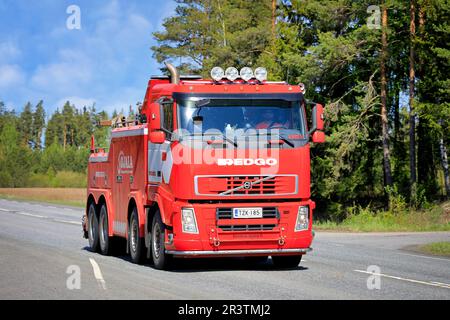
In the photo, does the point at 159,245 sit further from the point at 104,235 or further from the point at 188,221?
the point at 104,235

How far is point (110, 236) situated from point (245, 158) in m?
5.47

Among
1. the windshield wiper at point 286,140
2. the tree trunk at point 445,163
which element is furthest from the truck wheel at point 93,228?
the tree trunk at point 445,163

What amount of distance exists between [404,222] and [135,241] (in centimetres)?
1766

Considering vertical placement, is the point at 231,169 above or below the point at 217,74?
below

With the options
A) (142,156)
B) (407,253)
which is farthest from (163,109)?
(407,253)

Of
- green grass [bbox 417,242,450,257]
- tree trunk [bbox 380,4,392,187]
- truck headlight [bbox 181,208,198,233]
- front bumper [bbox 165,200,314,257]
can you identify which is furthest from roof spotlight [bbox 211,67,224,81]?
tree trunk [bbox 380,4,392,187]

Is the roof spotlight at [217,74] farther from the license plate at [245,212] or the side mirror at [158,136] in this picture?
the license plate at [245,212]

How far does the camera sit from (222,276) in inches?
533

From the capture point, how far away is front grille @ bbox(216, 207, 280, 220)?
1402 cm

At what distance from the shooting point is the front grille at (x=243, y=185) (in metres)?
14.0

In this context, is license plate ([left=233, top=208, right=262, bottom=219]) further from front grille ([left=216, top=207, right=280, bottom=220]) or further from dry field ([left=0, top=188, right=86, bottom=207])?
dry field ([left=0, top=188, right=86, bottom=207])

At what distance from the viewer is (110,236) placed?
60.2 feet

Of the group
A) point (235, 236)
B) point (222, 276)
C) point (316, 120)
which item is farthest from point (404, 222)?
point (222, 276)
